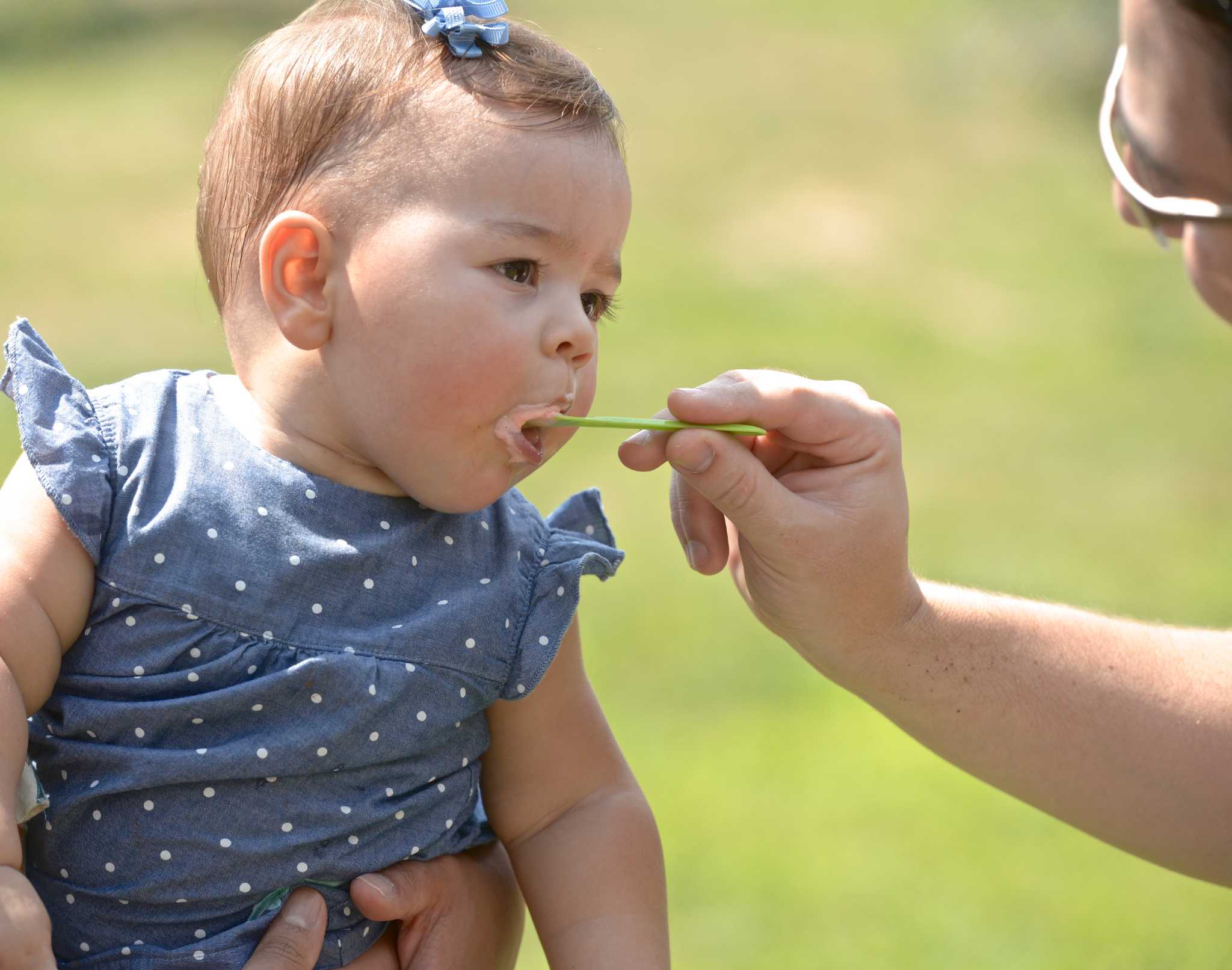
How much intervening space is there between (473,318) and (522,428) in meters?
0.13

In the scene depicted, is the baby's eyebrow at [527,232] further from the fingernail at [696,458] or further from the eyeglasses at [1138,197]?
the eyeglasses at [1138,197]

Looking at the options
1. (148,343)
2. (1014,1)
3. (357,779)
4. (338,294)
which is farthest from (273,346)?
(1014,1)

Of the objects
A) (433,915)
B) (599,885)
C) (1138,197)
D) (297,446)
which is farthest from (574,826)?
(1138,197)

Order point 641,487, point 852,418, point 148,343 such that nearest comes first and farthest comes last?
point 852,418
point 641,487
point 148,343

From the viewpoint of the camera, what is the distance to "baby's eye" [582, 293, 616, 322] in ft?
5.53

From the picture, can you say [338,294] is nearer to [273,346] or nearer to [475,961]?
[273,346]

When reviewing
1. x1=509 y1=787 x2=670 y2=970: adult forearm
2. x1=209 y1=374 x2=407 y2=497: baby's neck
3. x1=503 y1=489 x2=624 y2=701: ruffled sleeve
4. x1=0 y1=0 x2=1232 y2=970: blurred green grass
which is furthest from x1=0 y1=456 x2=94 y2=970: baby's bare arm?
x1=0 y1=0 x2=1232 y2=970: blurred green grass

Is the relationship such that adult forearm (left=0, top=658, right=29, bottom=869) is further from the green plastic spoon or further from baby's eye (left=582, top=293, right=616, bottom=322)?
baby's eye (left=582, top=293, right=616, bottom=322)

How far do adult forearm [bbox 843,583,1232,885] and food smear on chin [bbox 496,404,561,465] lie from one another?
608mm

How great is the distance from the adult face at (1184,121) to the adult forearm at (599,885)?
0.98 m

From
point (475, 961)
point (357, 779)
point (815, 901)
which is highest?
point (357, 779)

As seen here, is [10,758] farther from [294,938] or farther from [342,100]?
[342,100]

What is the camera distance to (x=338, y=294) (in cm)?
158

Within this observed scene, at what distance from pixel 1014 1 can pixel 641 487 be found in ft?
27.8
